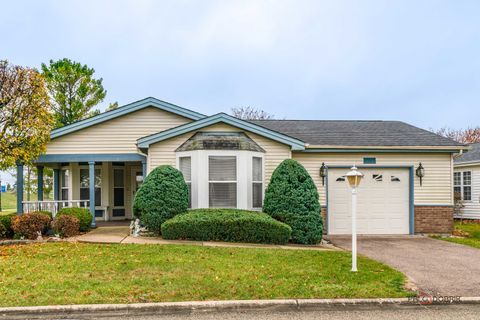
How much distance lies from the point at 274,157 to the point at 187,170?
293 centimetres

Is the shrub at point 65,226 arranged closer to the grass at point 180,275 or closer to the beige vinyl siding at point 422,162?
the grass at point 180,275

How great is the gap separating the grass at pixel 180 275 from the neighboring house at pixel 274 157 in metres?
3.18

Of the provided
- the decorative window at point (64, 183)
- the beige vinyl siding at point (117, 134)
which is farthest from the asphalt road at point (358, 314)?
the decorative window at point (64, 183)

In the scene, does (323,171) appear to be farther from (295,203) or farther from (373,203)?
(295,203)

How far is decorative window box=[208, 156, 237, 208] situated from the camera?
A: 1195 cm

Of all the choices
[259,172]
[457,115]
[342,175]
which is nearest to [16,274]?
[259,172]

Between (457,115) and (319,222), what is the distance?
4545 cm

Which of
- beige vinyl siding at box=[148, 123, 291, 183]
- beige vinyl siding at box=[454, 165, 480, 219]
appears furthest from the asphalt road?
beige vinyl siding at box=[454, 165, 480, 219]

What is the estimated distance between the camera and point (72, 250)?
372 inches

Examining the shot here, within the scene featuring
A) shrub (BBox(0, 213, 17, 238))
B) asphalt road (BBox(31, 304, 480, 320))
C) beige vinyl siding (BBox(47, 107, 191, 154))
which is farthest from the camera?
beige vinyl siding (BBox(47, 107, 191, 154))

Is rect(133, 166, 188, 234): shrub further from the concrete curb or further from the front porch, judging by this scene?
the concrete curb

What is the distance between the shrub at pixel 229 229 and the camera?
10.6 m

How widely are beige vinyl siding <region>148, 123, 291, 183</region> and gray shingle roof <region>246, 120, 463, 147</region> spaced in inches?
54.6

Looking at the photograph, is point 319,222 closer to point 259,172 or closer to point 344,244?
point 344,244
